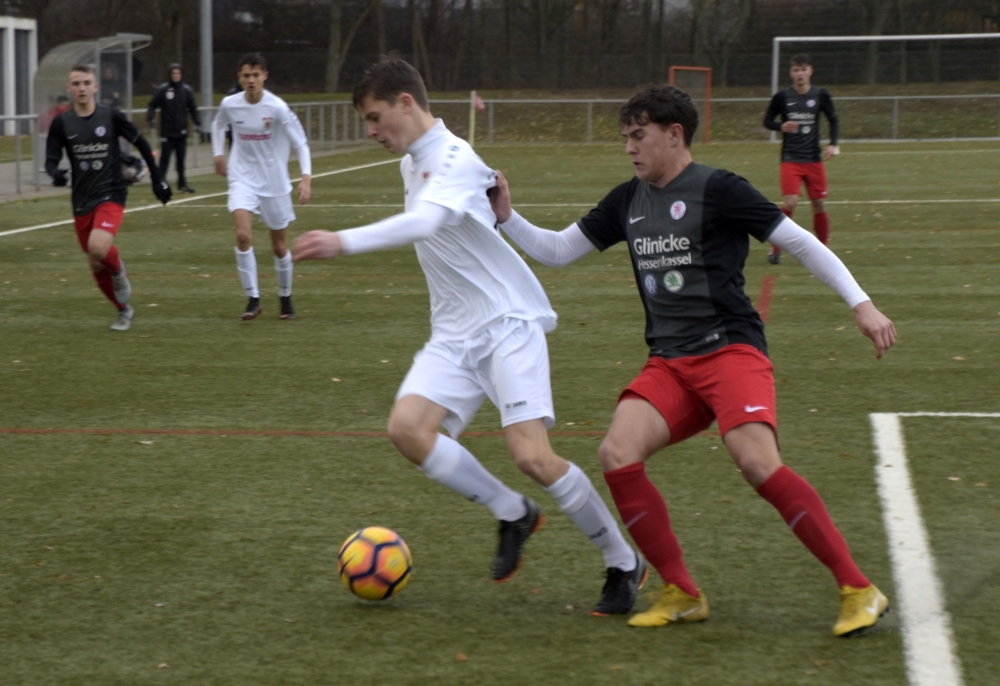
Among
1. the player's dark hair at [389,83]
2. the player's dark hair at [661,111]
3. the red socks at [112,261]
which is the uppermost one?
the player's dark hair at [389,83]

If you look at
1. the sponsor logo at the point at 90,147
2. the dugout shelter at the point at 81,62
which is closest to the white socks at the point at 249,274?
the sponsor logo at the point at 90,147

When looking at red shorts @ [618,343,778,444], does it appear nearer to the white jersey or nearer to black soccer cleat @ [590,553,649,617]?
black soccer cleat @ [590,553,649,617]

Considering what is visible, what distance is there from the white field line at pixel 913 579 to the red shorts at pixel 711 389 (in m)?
0.80

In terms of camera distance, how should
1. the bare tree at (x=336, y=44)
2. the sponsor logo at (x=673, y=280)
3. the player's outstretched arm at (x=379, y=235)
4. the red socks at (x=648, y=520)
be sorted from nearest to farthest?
1. the player's outstretched arm at (x=379, y=235)
2. the red socks at (x=648, y=520)
3. the sponsor logo at (x=673, y=280)
4. the bare tree at (x=336, y=44)

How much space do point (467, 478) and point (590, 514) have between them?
44 cm

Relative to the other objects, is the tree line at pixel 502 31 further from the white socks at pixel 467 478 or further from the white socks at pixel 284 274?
the white socks at pixel 467 478

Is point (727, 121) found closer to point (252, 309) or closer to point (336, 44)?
A: point (336, 44)

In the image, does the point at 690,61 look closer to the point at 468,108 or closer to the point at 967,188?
the point at 468,108

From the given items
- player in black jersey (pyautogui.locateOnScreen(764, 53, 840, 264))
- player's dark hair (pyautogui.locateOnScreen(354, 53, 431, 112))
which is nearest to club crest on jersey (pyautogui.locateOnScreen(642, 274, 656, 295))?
player's dark hair (pyautogui.locateOnScreen(354, 53, 431, 112))

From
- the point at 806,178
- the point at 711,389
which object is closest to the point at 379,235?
the point at 711,389

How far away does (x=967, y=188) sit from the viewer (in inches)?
791

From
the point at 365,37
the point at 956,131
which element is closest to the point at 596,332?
the point at 956,131

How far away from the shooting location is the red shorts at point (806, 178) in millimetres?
13062

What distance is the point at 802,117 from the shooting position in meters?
13.2
